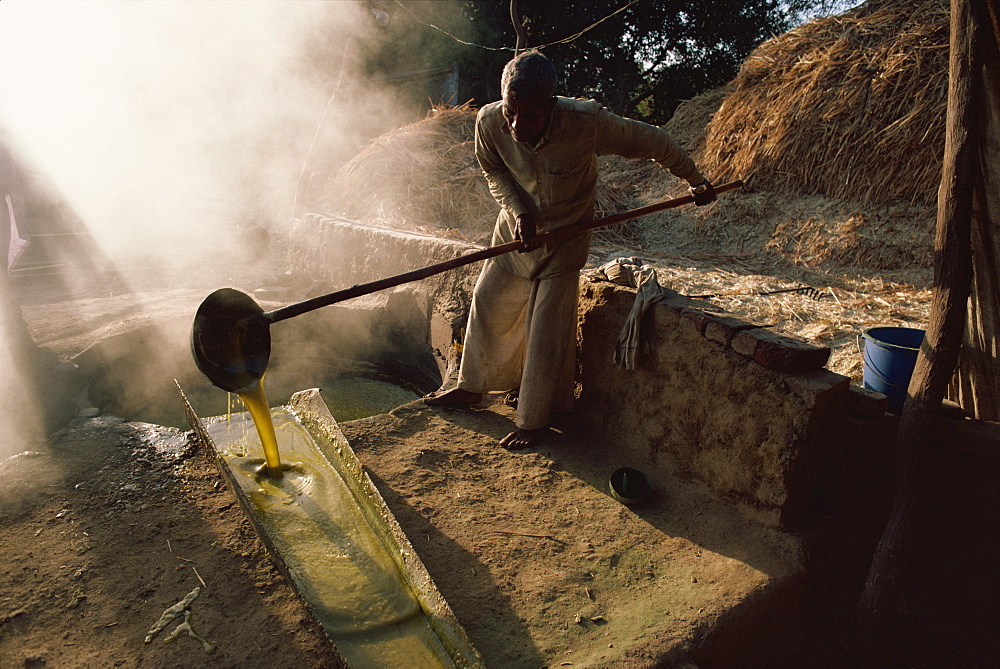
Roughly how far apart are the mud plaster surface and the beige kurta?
1.30ft

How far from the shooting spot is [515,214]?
10.3ft

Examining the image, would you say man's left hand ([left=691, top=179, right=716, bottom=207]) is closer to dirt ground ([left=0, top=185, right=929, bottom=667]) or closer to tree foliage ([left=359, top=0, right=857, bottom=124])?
dirt ground ([left=0, top=185, right=929, bottom=667])

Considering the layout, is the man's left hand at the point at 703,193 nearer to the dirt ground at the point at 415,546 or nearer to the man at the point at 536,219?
the man at the point at 536,219

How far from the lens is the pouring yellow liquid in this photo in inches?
118

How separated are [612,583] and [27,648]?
87.4 inches

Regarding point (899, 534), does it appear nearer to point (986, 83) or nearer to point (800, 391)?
point (800, 391)

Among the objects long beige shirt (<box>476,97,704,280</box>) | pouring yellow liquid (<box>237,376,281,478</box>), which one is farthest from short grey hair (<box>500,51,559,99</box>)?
pouring yellow liquid (<box>237,376,281,478</box>)

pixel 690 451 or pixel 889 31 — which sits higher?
pixel 889 31

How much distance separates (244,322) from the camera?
2869 mm

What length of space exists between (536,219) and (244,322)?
1.64 meters

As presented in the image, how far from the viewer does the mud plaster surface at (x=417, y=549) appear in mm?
2123

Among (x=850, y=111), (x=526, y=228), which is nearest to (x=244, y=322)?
(x=526, y=228)

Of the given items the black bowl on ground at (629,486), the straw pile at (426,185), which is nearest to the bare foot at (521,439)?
the black bowl on ground at (629,486)

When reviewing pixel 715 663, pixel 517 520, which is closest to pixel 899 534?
pixel 715 663
